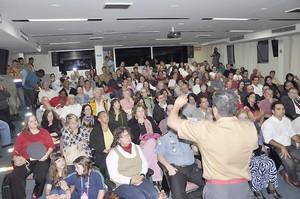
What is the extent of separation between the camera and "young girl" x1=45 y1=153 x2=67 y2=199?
2986 mm

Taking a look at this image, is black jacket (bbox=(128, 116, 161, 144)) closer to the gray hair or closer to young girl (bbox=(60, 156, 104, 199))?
young girl (bbox=(60, 156, 104, 199))

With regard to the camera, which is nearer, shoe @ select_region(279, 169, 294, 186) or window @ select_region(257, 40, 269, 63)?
shoe @ select_region(279, 169, 294, 186)

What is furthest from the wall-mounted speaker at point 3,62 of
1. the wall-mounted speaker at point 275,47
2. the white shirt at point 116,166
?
the wall-mounted speaker at point 275,47

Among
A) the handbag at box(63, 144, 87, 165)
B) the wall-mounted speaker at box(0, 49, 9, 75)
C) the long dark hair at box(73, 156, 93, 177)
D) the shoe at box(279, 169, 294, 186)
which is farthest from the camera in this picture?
the wall-mounted speaker at box(0, 49, 9, 75)

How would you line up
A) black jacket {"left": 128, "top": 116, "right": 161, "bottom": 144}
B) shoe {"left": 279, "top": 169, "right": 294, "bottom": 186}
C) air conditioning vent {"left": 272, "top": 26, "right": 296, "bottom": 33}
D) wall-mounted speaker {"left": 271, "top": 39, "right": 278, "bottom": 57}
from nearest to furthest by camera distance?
shoe {"left": 279, "top": 169, "right": 294, "bottom": 186} → black jacket {"left": 128, "top": 116, "right": 161, "bottom": 144} → air conditioning vent {"left": 272, "top": 26, "right": 296, "bottom": 33} → wall-mounted speaker {"left": 271, "top": 39, "right": 278, "bottom": 57}

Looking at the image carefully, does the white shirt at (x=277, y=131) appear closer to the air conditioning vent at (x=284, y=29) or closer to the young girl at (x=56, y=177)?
the young girl at (x=56, y=177)

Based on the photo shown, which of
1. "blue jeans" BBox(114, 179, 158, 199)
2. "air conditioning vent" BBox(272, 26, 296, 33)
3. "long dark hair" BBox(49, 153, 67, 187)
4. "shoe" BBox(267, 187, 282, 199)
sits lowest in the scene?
"shoe" BBox(267, 187, 282, 199)

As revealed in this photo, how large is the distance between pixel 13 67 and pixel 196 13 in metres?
5.31

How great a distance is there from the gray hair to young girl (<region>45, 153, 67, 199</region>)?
1998 millimetres

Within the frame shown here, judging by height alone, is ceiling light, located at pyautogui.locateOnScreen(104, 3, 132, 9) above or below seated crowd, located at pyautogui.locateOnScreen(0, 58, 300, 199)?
above

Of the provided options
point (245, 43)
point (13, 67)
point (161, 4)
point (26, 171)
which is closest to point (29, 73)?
point (13, 67)

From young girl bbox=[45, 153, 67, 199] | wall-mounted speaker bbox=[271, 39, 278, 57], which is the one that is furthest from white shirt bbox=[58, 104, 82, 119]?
wall-mounted speaker bbox=[271, 39, 278, 57]

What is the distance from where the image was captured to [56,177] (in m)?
3.05

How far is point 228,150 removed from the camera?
1.71 metres
